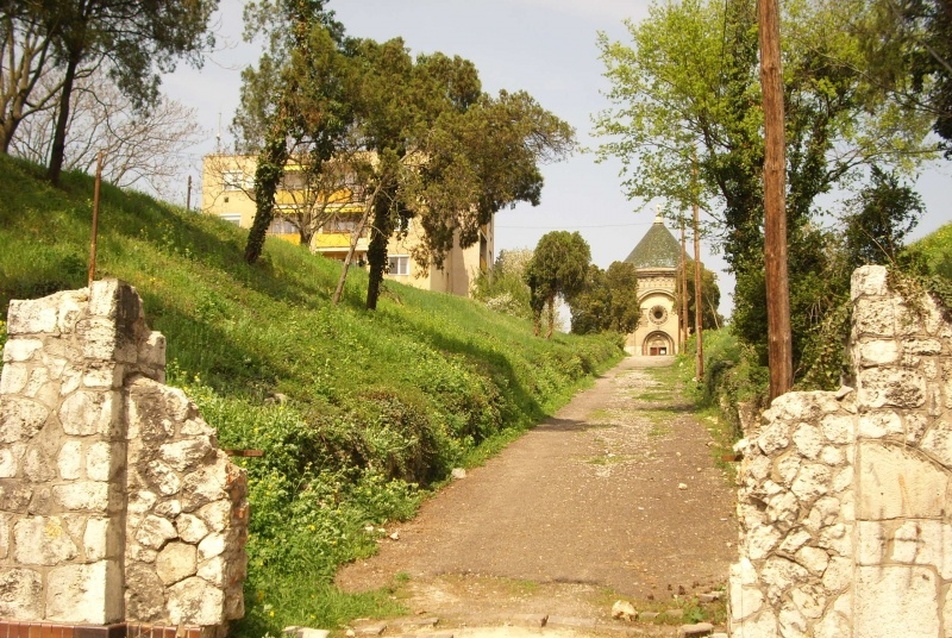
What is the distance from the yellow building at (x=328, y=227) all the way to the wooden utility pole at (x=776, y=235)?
104 feet

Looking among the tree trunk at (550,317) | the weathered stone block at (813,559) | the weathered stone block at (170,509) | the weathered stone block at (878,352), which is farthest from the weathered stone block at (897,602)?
the tree trunk at (550,317)

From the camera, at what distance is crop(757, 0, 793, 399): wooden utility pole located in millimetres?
11461

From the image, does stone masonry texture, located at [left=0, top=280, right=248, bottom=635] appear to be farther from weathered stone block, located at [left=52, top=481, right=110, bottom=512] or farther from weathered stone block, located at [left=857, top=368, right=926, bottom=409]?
weathered stone block, located at [left=857, top=368, right=926, bottom=409]

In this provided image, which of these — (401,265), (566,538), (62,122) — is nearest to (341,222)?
(401,265)

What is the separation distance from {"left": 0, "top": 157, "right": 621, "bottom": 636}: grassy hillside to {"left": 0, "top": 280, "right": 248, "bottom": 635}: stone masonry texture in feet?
3.45

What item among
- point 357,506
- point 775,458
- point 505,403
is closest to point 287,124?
point 505,403

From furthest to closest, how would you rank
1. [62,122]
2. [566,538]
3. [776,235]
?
[62,122] → [776,235] → [566,538]

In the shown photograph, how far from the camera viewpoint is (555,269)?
49625 millimetres

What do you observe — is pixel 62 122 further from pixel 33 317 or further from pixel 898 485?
pixel 898 485

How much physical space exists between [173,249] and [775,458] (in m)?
16.5

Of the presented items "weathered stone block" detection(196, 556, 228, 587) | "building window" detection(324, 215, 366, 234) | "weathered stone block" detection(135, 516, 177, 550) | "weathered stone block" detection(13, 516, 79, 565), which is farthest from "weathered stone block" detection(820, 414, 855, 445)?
"building window" detection(324, 215, 366, 234)

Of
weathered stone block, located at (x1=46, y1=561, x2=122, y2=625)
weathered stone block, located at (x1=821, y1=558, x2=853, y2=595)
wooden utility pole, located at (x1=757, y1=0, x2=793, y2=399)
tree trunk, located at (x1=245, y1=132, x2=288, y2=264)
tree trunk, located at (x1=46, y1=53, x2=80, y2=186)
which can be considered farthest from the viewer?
tree trunk, located at (x1=245, y1=132, x2=288, y2=264)

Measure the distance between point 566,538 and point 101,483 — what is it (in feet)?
20.5

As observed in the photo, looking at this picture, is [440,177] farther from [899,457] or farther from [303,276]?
[899,457]
